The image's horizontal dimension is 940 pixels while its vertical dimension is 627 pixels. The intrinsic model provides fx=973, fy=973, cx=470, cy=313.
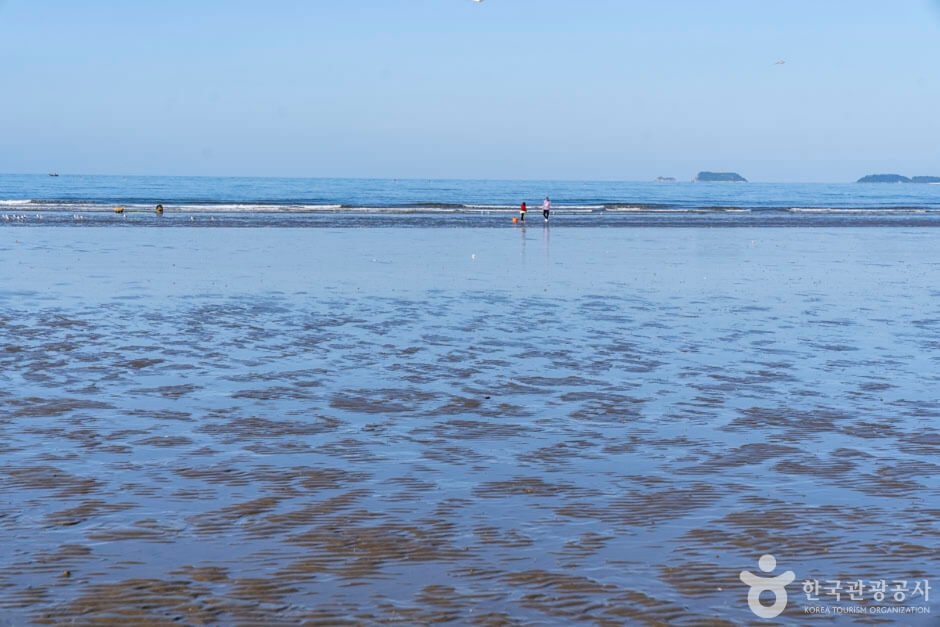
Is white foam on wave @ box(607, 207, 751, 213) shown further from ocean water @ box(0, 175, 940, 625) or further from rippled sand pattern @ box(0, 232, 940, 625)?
rippled sand pattern @ box(0, 232, 940, 625)

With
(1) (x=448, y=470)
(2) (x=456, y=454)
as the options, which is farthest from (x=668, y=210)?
(1) (x=448, y=470)

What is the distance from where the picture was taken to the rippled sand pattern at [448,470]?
693cm

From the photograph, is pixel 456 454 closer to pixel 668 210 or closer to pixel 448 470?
pixel 448 470

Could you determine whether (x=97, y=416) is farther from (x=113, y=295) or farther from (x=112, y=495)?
(x=113, y=295)

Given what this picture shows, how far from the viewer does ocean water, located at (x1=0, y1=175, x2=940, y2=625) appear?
6.95 metres

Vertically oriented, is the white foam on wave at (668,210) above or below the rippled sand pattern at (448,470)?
above

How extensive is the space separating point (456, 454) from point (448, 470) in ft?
1.95

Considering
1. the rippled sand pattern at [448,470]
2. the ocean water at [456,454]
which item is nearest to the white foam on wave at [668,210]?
the ocean water at [456,454]

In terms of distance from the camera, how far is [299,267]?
99.7ft

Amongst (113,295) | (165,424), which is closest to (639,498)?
(165,424)

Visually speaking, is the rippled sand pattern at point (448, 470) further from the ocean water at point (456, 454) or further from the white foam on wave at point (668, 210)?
the white foam on wave at point (668, 210)

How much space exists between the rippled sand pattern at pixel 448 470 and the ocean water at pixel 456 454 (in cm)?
4

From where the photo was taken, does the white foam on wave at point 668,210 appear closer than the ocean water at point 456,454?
No

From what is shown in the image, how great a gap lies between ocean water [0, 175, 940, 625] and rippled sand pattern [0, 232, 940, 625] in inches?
1.5
